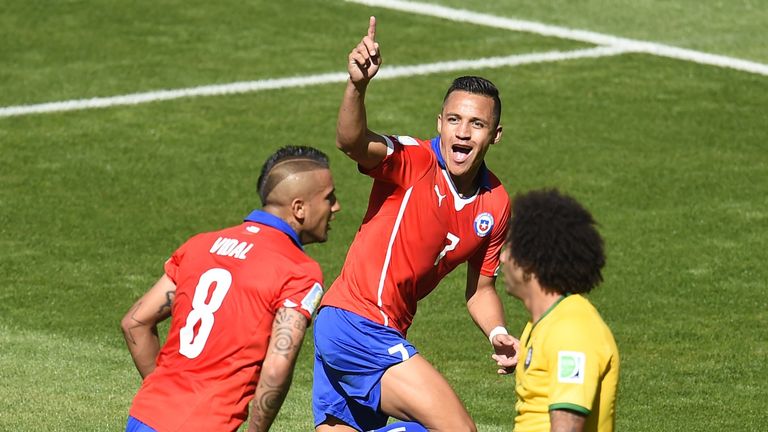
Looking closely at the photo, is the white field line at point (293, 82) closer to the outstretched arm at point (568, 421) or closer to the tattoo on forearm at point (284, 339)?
the tattoo on forearm at point (284, 339)

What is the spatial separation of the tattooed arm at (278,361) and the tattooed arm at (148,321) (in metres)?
0.73

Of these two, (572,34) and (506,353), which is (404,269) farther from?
(572,34)

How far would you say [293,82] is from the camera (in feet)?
69.2

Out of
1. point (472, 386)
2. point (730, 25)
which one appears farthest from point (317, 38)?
point (472, 386)

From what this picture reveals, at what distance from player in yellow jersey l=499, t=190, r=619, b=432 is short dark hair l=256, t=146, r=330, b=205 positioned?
1305 millimetres

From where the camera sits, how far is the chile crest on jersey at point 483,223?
836 centimetres

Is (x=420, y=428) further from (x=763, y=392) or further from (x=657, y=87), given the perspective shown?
(x=657, y=87)

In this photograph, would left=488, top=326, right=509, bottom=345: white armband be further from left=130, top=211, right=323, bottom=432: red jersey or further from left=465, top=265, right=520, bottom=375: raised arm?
left=130, top=211, right=323, bottom=432: red jersey

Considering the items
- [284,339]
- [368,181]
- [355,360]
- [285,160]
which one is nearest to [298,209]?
[285,160]

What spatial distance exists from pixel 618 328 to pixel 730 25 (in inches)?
466

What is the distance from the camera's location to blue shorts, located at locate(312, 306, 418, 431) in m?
7.96

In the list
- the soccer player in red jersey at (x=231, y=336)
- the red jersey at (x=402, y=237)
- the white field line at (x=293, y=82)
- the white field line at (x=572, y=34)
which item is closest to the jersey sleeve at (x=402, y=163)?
the red jersey at (x=402, y=237)

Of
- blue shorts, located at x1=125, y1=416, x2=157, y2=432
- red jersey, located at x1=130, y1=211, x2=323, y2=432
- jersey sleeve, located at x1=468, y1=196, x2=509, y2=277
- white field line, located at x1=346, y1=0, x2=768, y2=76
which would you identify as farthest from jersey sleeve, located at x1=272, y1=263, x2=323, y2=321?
white field line, located at x1=346, y1=0, x2=768, y2=76

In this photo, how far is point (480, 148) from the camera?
8.13m
